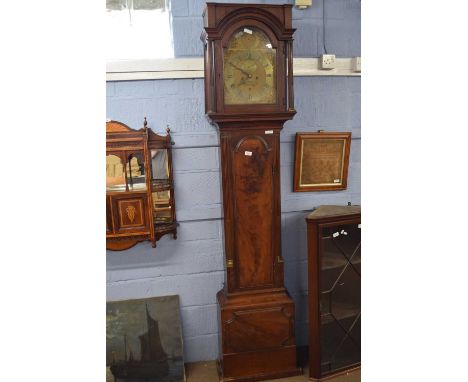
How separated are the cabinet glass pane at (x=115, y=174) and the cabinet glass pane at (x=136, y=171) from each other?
1.7 inches

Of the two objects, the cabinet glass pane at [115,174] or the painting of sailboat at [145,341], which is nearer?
the cabinet glass pane at [115,174]

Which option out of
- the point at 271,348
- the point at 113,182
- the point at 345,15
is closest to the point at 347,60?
the point at 345,15

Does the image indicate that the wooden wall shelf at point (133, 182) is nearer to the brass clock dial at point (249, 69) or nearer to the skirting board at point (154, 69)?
the skirting board at point (154, 69)

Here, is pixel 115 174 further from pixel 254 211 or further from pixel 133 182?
pixel 254 211

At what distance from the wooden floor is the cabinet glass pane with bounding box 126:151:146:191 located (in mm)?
1375

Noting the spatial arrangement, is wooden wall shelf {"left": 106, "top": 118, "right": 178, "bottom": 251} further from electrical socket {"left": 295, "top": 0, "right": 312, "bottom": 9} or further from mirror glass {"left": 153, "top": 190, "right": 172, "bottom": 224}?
electrical socket {"left": 295, "top": 0, "right": 312, "bottom": 9}

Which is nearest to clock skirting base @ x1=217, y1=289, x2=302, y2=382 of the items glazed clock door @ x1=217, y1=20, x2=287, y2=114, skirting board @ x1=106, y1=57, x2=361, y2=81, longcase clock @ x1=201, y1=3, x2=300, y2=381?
longcase clock @ x1=201, y1=3, x2=300, y2=381

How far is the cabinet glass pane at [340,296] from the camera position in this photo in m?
2.53

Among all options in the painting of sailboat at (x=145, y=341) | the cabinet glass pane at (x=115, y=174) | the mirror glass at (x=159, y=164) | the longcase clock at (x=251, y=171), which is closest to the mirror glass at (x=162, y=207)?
the mirror glass at (x=159, y=164)

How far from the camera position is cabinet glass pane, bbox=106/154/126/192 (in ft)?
7.91

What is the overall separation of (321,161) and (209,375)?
1.73 m

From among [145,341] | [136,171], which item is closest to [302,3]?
[136,171]

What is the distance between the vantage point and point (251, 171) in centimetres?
234
